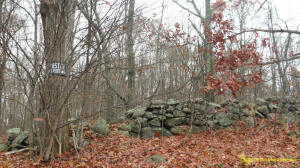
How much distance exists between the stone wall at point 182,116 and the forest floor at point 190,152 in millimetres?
359

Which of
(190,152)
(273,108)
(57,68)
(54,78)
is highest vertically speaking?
(57,68)

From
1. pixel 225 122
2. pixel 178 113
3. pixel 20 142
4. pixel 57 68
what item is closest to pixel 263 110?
pixel 225 122

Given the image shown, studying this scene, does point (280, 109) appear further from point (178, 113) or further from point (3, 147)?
point (3, 147)

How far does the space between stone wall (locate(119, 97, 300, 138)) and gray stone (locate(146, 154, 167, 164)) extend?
5.89 feet

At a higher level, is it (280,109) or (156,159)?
(280,109)

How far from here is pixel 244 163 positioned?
4.06m

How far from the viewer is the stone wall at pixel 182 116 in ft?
21.4

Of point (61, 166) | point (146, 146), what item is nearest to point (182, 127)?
point (146, 146)

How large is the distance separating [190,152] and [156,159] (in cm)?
99

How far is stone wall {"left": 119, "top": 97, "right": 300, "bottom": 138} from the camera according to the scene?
6.51 m

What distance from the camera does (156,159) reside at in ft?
14.2

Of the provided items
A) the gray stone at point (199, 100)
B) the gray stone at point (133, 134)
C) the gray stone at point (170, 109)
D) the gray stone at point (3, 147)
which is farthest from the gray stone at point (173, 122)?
the gray stone at point (3, 147)

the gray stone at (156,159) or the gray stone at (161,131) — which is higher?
the gray stone at (161,131)

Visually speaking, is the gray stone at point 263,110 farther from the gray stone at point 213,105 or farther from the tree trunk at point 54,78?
the tree trunk at point 54,78
